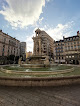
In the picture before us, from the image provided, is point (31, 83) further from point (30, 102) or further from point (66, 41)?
point (66, 41)

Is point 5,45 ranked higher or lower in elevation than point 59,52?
higher

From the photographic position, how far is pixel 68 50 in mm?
40125

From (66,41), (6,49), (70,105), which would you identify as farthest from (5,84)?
(66,41)

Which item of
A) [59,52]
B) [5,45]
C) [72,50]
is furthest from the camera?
[59,52]

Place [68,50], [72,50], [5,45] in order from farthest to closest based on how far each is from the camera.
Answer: [68,50] → [5,45] → [72,50]

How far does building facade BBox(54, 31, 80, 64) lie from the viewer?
121 ft

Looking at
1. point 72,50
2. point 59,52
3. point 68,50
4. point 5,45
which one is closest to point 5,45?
point 5,45

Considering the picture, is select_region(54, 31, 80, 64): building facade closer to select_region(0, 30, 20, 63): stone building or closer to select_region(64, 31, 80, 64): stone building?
select_region(64, 31, 80, 64): stone building

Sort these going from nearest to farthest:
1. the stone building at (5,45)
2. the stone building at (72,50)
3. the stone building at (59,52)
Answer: the stone building at (72,50) < the stone building at (5,45) < the stone building at (59,52)

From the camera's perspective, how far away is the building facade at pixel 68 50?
36.9 meters

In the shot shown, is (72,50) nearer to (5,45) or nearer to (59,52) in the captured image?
(59,52)

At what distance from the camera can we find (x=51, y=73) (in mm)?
5547

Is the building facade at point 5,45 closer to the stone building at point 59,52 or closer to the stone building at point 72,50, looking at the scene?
the stone building at point 59,52

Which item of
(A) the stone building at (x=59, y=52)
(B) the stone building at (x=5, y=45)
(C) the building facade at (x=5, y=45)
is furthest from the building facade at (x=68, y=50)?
(B) the stone building at (x=5, y=45)
